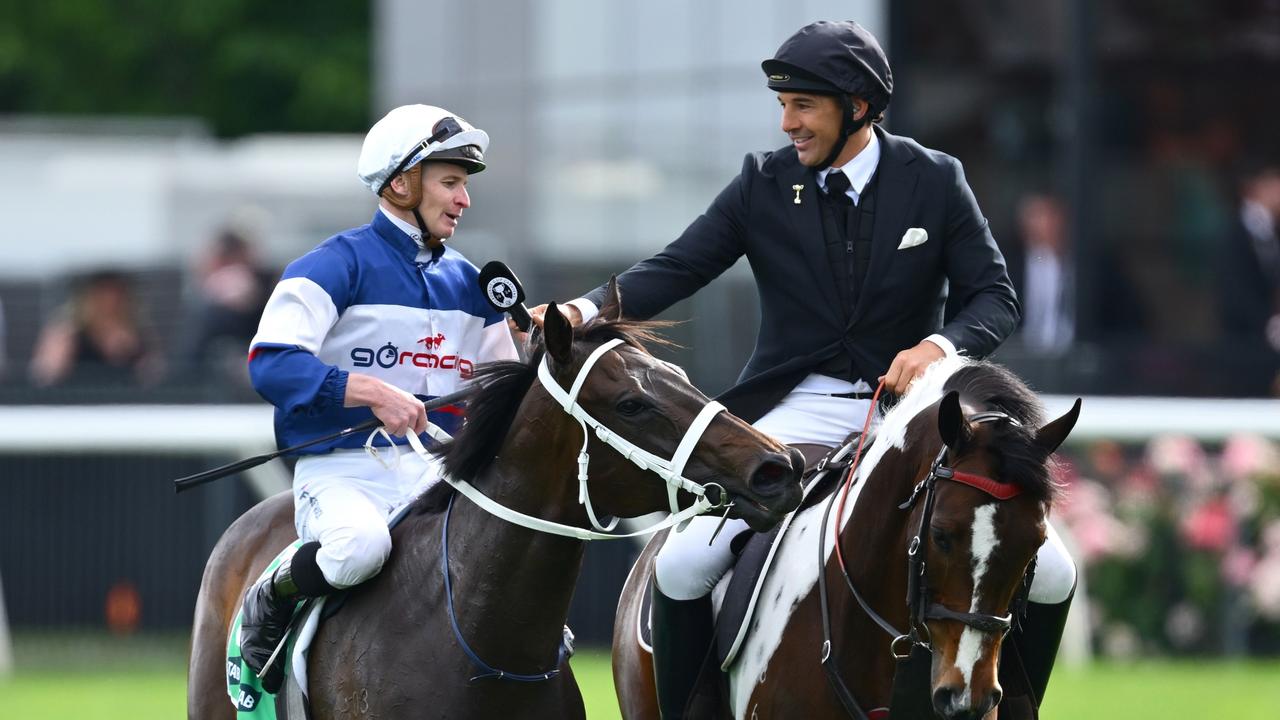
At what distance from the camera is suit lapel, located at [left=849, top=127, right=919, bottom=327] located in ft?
18.4

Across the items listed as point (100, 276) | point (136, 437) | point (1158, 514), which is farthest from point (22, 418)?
point (1158, 514)

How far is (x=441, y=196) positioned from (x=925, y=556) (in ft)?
5.65

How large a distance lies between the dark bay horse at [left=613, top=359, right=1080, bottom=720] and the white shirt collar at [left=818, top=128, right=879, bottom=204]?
72cm

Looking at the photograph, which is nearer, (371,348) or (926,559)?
(926,559)

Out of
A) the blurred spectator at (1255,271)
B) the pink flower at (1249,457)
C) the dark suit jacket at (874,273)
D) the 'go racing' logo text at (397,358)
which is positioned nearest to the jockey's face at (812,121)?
the dark suit jacket at (874,273)

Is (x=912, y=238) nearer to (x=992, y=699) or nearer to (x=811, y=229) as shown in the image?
(x=811, y=229)

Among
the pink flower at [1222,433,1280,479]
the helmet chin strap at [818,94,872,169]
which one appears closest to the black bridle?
the helmet chin strap at [818,94,872,169]

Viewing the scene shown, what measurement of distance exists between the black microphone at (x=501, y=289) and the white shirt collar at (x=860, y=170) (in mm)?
952

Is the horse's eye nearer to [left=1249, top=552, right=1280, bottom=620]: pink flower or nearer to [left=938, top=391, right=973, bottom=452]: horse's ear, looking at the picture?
[left=938, top=391, right=973, bottom=452]: horse's ear

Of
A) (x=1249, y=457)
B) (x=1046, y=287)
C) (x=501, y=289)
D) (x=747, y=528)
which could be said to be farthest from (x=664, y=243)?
(x=501, y=289)

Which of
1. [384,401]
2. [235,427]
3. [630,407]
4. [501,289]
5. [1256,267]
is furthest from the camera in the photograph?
[1256,267]

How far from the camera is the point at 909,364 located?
5.31 m

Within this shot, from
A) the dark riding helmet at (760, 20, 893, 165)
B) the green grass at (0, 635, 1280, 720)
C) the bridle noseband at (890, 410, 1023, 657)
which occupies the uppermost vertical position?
the dark riding helmet at (760, 20, 893, 165)

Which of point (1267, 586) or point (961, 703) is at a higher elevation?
point (961, 703)
